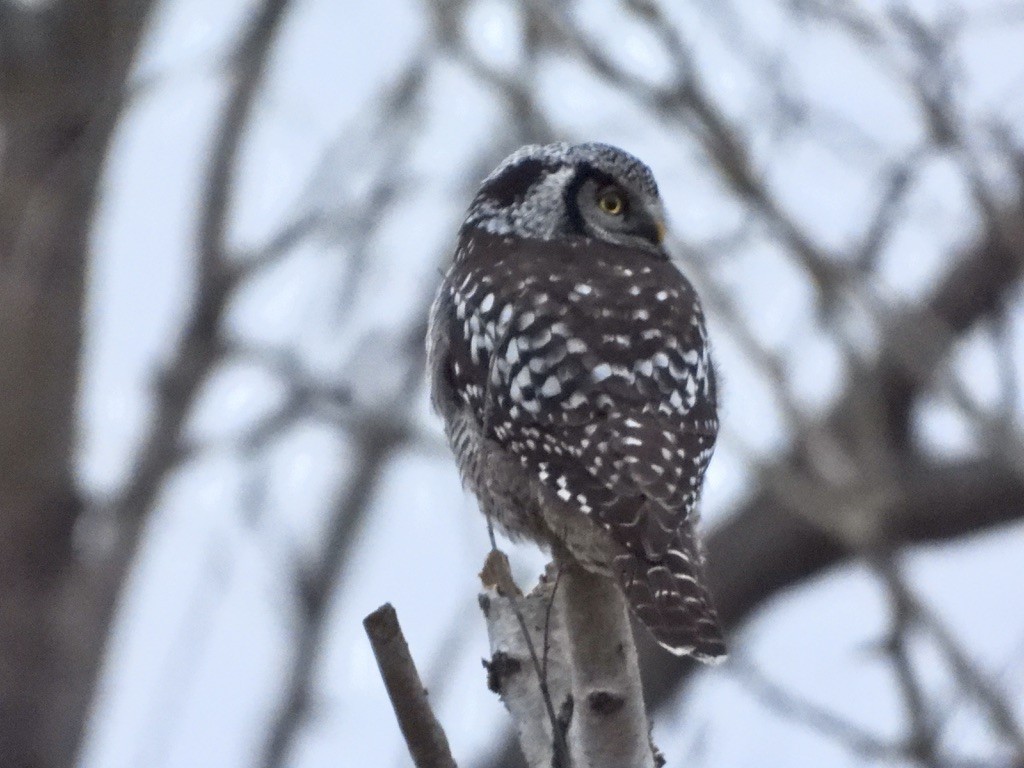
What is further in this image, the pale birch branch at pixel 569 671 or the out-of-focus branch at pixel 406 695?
the pale birch branch at pixel 569 671

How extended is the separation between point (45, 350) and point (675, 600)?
499 cm

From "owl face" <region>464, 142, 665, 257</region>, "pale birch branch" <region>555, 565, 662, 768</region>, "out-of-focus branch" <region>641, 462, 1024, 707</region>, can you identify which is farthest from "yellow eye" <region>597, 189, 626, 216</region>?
"out-of-focus branch" <region>641, 462, 1024, 707</region>

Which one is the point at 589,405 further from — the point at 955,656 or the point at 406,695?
the point at 406,695

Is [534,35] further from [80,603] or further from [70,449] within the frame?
[80,603]

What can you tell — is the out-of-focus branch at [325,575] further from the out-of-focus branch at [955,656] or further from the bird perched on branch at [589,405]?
the out-of-focus branch at [955,656]

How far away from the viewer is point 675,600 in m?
3.41

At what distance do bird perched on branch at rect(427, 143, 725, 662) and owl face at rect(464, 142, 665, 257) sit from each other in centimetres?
8

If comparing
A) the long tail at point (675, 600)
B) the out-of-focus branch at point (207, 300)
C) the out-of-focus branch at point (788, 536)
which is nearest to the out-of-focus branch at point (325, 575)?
the out-of-focus branch at point (207, 300)

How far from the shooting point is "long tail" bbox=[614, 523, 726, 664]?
336 centimetres

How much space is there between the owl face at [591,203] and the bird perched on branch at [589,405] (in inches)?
3.2

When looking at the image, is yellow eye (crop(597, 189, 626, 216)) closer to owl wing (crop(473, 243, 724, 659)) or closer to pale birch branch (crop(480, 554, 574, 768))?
owl wing (crop(473, 243, 724, 659))

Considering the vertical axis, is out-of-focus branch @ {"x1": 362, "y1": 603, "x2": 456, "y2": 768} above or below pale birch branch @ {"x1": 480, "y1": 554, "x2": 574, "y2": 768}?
below

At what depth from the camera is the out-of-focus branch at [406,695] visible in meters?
2.87

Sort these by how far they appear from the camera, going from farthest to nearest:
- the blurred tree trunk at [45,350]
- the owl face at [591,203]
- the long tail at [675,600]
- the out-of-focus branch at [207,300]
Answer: the out-of-focus branch at [207,300] → the blurred tree trunk at [45,350] → the owl face at [591,203] → the long tail at [675,600]
